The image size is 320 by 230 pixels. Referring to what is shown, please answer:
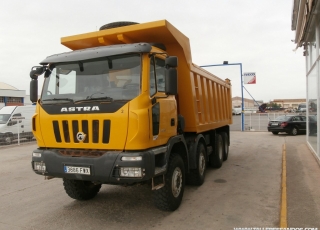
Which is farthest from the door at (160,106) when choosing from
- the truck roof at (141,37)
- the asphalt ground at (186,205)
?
the asphalt ground at (186,205)

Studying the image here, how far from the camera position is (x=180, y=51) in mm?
5531

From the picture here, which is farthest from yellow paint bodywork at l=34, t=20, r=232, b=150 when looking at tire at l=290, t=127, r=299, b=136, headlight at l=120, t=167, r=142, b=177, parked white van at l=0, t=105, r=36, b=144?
tire at l=290, t=127, r=299, b=136

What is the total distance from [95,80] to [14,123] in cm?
1322

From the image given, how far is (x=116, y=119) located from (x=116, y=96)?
1.22ft

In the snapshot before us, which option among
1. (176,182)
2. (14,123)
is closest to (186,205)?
(176,182)

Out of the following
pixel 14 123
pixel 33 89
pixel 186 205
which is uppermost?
pixel 33 89

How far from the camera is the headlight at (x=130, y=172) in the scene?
12.4 ft

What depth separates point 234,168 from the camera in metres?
8.28

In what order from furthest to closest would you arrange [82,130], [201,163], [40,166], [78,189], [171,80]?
[201,163], [78,189], [40,166], [171,80], [82,130]

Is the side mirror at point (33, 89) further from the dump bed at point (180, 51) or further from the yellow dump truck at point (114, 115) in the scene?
the dump bed at point (180, 51)

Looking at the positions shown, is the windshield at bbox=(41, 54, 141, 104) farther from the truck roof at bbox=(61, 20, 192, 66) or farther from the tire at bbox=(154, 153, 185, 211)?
the tire at bbox=(154, 153, 185, 211)

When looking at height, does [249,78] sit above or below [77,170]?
above

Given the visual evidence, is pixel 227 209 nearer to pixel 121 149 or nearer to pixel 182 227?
pixel 182 227

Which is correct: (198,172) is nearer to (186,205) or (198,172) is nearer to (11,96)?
(186,205)
